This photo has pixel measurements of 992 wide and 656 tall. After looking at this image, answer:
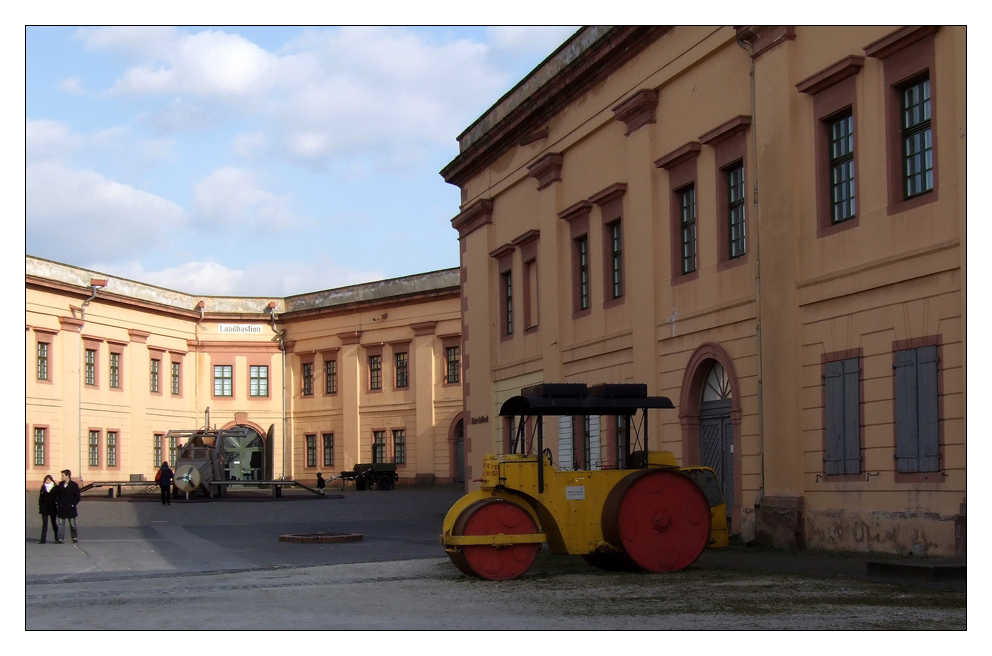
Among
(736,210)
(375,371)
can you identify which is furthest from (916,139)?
(375,371)

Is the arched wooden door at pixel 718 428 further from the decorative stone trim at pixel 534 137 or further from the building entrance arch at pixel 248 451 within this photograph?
the building entrance arch at pixel 248 451

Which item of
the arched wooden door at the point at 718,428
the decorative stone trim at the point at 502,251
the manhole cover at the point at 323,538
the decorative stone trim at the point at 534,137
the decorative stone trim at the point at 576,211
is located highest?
the decorative stone trim at the point at 534,137

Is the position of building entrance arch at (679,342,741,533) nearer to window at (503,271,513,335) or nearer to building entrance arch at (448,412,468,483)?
window at (503,271,513,335)

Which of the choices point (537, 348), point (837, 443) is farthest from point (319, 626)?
point (537, 348)

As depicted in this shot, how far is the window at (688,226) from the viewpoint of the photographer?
22.1m

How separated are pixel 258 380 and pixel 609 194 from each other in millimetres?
37348

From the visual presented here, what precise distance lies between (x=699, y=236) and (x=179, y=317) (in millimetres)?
39272

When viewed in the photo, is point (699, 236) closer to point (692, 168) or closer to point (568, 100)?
point (692, 168)

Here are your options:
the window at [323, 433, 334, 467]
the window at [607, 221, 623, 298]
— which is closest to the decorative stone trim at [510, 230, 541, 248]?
the window at [607, 221, 623, 298]

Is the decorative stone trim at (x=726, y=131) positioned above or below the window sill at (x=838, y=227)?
above

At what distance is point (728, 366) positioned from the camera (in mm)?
20219

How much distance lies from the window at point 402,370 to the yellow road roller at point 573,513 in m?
40.7

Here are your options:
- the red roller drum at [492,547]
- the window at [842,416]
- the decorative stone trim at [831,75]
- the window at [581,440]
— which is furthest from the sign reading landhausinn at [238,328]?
the red roller drum at [492,547]

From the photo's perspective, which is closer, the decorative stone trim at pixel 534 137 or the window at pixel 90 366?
the decorative stone trim at pixel 534 137
